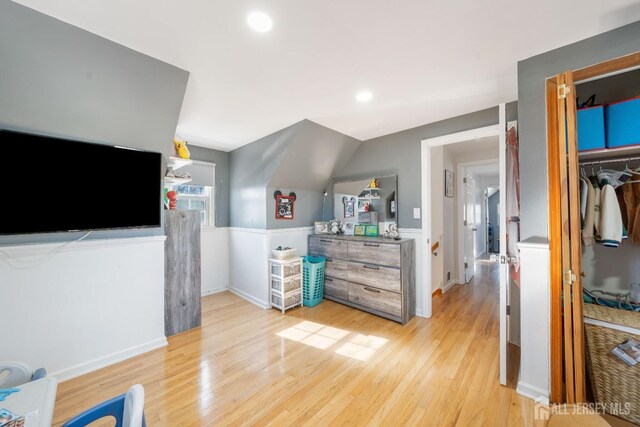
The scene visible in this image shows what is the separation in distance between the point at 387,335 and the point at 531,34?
8.63 feet

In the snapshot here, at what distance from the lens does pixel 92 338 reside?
200 centimetres

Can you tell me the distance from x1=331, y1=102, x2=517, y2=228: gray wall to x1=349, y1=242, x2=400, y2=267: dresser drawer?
0.49 metres

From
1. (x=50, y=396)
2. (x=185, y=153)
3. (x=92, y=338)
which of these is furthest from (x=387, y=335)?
(x=185, y=153)

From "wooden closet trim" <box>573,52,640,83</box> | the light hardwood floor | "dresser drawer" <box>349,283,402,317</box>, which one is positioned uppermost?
"wooden closet trim" <box>573,52,640,83</box>

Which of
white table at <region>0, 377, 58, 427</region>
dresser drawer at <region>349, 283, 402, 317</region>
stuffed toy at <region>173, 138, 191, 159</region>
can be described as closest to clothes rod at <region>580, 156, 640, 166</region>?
dresser drawer at <region>349, 283, 402, 317</region>

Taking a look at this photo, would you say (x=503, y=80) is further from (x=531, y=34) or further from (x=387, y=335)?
(x=387, y=335)

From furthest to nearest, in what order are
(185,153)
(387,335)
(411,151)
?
1. (411,151)
2. (185,153)
3. (387,335)

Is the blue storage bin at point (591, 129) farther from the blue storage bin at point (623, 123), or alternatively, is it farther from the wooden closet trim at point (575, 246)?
the wooden closet trim at point (575, 246)

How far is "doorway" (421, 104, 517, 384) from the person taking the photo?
1.80 meters

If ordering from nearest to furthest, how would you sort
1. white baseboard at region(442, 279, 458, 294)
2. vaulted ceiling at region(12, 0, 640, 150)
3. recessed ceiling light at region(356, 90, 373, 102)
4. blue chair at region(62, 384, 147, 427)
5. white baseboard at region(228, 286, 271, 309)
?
blue chair at region(62, 384, 147, 427), vaulted ceiling at region(12, 0, 640, 150), recessed ceiling light at region(356, 90, 373, 102), white baseboard at region(228, 286, 271, 309), white baseboard at region(442, 279, 458, 294)

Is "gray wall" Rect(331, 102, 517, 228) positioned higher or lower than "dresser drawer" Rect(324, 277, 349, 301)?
higher

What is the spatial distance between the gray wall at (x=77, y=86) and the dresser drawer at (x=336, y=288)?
8.06 ft

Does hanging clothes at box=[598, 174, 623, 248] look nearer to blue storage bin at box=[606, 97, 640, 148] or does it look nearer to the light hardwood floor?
blue storage bin at box=[606, 97, 640, 148]

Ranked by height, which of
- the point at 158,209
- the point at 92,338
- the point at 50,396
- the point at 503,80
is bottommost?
the point at 92,338
